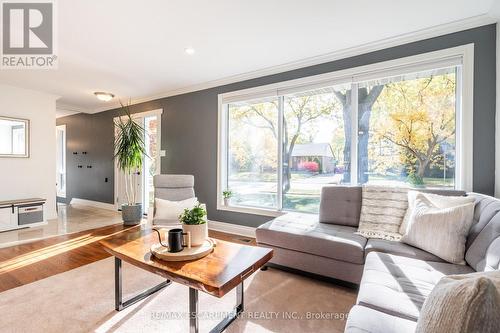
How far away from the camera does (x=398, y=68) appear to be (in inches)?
107

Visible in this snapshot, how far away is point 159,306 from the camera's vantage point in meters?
1.89

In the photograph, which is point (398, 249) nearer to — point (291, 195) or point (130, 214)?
point (291, 195)

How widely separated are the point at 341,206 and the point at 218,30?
236 centimetres

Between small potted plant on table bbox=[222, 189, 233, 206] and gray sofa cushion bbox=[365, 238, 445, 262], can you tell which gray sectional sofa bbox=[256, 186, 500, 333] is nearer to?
gray sofa cushion bbox=[365, 238, 445, 262]

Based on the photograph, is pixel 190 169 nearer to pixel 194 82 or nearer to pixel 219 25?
pixel 194 82

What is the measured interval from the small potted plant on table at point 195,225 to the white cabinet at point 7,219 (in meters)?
4.09

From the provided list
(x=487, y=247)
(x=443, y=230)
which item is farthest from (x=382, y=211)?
(x=487, y=247)

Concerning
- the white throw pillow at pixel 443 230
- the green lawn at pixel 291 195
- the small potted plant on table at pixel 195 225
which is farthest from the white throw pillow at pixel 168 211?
the white throw pillow at pixel 443 230

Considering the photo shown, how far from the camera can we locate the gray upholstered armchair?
3456mm

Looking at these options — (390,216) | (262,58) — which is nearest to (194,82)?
(262,58)

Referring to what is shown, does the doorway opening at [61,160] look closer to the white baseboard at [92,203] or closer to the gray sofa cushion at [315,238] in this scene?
the white baseboard at [92,203]

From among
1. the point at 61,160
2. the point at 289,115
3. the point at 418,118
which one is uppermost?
the point at 289,115

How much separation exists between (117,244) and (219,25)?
7.39 ft

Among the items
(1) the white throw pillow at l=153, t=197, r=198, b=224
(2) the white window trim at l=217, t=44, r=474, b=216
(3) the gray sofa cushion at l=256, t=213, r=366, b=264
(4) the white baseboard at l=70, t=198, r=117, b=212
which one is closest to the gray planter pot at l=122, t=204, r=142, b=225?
(4) the white baseboard at l=70, t=198, r=117, b=212
